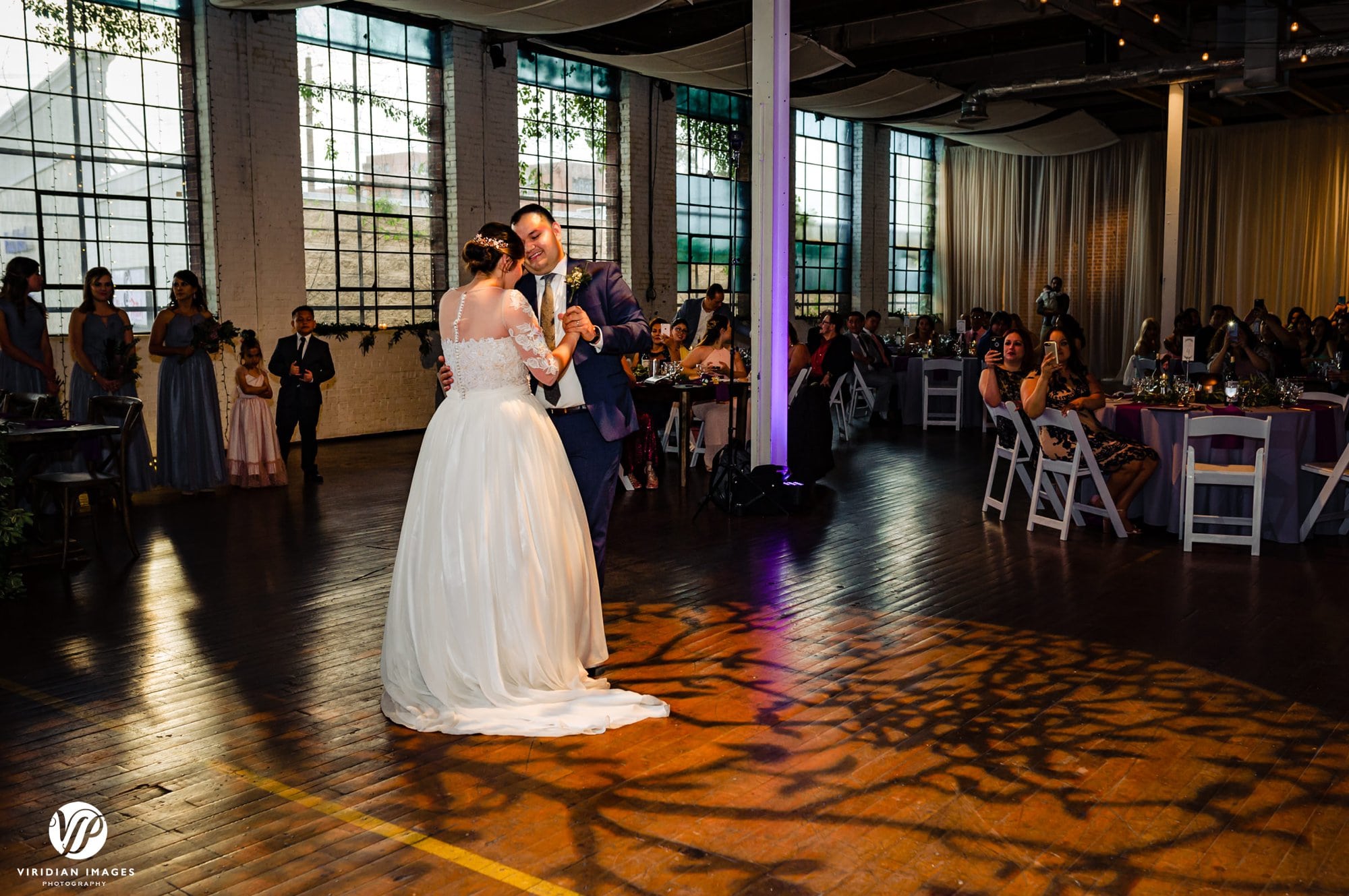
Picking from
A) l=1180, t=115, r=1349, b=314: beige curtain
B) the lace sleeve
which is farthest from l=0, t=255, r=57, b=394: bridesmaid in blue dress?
l=1180, t=115, r=1349, b=314: beige curtain

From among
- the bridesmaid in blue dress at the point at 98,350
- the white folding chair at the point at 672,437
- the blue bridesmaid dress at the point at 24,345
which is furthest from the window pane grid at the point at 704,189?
the blue bridesmaid dress at the point at 24,345

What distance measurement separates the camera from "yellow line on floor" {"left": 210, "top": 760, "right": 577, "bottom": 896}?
2719 mm

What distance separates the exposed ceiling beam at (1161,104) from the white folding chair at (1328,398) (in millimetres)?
7316

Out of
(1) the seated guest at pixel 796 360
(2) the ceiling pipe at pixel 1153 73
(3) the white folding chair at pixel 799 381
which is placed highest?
(2) the ceiling pipe at pixel 1153 73

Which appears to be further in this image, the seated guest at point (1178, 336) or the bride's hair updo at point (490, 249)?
the seated guest at point (1178, 336)

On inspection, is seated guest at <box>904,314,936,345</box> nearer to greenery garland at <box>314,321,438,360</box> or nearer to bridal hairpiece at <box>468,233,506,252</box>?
greenery garland at <box>314,321,438,360</box>

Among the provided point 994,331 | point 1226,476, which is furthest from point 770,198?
point 994,331

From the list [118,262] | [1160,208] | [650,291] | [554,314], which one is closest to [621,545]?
[554,314]

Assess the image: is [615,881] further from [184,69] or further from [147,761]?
[184,69]

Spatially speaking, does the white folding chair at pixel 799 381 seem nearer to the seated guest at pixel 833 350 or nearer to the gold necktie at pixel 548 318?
the seated guest at pixel 833 350

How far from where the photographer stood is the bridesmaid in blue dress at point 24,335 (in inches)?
297

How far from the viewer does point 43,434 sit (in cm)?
586

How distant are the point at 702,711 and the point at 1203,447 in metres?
4.48

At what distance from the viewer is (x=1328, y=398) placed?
733cm
